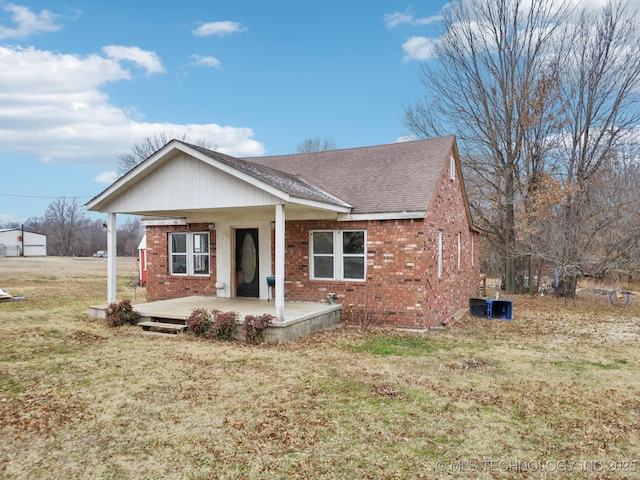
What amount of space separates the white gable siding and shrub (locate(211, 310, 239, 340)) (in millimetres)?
2254

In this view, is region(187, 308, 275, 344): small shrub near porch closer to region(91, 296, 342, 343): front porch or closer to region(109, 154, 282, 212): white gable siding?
region(91, 296, 342, 343): front porch

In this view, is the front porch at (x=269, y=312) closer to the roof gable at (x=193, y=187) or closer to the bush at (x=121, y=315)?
the bush at (x=121, y=315)

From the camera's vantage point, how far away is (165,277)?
44.7 ft

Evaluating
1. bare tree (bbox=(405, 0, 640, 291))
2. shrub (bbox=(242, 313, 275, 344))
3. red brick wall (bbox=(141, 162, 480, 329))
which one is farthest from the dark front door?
bare tree (bbox=(405, 0, 640, 291))

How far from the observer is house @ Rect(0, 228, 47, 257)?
60438 millimetres

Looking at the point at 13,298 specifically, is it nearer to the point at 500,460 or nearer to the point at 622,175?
the point at 500,460

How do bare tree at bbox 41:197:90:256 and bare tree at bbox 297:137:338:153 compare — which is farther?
bare tree at bbox 41:197:90:256

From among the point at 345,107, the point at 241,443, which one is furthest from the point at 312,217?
the point at 345,107

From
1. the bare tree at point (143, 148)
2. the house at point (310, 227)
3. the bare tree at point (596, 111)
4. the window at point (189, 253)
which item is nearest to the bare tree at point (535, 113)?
the bare tree at point (596, 111)

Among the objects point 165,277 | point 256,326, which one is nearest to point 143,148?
point 165,277

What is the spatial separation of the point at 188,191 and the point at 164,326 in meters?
2.95

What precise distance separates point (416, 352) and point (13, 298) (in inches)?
539

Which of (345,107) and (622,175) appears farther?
(345,107)

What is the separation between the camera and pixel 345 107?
933 inches
